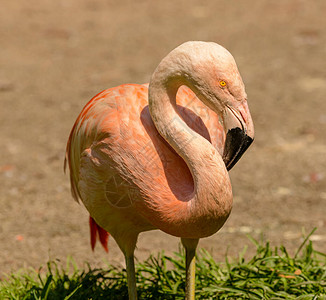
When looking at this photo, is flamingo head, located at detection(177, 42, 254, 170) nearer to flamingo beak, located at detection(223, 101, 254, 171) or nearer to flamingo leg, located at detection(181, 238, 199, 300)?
flamingo beak, located at detection(223, 101, 254, 171)

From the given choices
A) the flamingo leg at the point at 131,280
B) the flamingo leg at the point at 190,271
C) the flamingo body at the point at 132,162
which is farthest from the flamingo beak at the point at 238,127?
the flamingo leg at the point at 131,280

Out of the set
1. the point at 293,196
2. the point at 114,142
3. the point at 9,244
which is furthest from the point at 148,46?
the point at 114,142

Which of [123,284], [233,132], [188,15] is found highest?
[188,15]

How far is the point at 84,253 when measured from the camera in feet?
15.0

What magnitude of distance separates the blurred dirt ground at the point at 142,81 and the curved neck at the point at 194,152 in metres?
1.47

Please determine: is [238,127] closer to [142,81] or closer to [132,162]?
[132,162]

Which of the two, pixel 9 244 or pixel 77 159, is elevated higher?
pixel 77 159

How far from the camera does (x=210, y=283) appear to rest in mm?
3809

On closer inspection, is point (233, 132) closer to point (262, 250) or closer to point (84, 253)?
point (262, 250)

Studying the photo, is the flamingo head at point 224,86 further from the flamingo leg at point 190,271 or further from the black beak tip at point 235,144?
Answer: the flamingo leg at point 190,271

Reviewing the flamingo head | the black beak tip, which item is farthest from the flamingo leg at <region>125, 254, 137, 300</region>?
the flamingo head

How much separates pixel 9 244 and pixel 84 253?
1.92 feet

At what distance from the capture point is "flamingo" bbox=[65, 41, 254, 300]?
2.79 meters

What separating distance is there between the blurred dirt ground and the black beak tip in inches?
57.0
